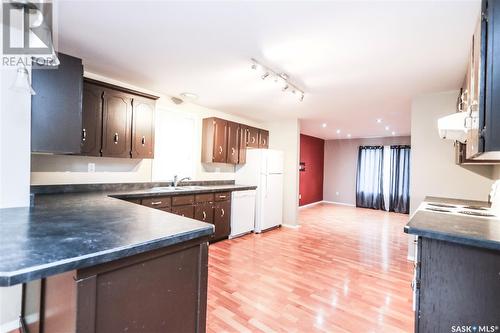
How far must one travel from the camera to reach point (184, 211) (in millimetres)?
3447

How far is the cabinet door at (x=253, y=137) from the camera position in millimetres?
5098

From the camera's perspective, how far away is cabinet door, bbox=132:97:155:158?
3213 millimetres

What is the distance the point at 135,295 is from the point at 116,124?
100 inches

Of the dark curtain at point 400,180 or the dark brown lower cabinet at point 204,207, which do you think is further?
the dark curtain at point 400,180

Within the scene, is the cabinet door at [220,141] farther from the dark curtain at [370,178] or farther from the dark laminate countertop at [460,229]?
the dark curtain at [370,178]

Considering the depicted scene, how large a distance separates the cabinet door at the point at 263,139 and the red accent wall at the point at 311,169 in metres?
2.25

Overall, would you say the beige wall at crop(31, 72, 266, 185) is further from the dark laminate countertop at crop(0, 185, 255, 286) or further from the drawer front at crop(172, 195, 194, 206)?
the dark laminate countertop at crop(0, 185, 255, 286)

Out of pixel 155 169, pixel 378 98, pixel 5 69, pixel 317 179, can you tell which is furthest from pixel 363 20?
pixel 317 179

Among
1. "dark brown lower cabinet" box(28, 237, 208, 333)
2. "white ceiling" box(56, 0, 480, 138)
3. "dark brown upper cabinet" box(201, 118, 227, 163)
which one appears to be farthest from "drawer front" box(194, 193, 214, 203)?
"dark brown lower cabinet" box(28, 237, 208, 333)

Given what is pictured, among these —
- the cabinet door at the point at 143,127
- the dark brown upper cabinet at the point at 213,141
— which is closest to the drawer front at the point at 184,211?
the cabinet door at the point at 143,127

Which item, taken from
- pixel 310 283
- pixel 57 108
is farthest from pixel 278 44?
pixel 310 283

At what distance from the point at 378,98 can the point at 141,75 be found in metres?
3.35

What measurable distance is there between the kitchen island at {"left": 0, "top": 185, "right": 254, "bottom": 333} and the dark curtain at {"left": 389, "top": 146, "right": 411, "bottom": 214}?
7598 millimetres

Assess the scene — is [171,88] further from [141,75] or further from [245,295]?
[245,295]
